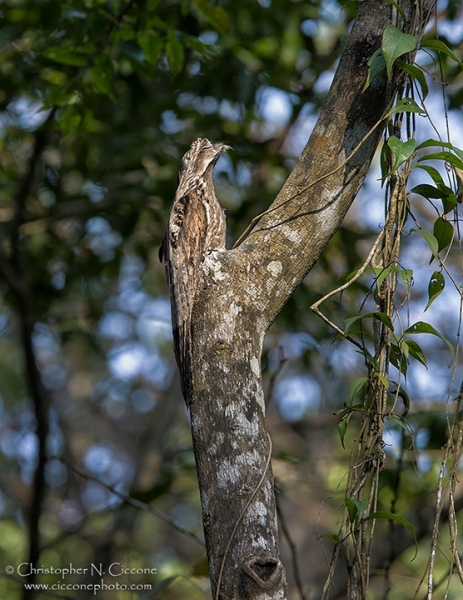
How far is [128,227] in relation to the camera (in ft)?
14.3

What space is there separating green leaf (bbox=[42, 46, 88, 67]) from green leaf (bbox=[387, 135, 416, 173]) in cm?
190

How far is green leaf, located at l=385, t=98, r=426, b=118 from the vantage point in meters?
1.69

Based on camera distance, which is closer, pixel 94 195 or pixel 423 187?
pixel 423 187

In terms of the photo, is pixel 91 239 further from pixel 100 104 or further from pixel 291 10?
pixel 291 10

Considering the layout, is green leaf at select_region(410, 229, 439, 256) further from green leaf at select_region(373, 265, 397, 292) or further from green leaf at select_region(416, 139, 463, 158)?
green leaf at select_region(416, 139, 463, 158)

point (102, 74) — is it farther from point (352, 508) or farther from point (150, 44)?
point (352, 508)

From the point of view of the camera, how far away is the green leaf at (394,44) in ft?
5.31

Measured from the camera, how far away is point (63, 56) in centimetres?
304

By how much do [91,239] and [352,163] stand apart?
3.58 metres

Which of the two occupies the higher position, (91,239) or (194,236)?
(194,236)

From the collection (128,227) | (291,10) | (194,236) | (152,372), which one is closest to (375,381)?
(194,236)

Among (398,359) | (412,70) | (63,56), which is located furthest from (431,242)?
(63,56)

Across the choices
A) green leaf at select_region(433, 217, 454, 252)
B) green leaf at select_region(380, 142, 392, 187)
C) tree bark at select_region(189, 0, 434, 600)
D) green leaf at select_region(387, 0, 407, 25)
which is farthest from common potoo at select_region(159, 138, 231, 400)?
green leaf at select_region(387, 0, 407, 25)

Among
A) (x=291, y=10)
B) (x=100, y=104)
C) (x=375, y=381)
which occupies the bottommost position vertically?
(x=100, y=104)
